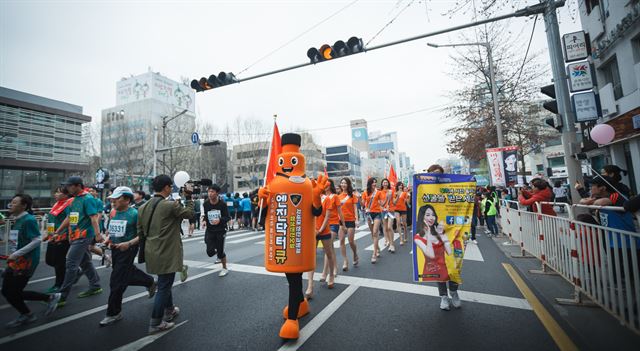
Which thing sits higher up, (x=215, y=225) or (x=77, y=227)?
(x=77, y=227)

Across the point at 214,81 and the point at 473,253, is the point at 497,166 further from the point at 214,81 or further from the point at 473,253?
the point at 214,81

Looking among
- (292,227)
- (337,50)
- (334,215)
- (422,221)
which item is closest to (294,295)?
(292,227)

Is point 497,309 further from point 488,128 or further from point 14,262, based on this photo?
point 488,128

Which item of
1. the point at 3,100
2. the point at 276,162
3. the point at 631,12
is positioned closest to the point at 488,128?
the point at 631,12

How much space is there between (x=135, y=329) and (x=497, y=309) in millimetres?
4664

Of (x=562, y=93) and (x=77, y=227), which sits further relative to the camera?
(x=562, y=93)

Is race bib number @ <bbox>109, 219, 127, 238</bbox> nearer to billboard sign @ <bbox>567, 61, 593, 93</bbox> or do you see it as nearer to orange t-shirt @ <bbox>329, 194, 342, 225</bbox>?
orange t-shirt @ <bbox>329, 194, 342, 225</bbox>

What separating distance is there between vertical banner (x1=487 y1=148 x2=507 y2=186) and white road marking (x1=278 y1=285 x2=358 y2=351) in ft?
36.0

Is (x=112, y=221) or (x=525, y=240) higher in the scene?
(x=112, y=221)

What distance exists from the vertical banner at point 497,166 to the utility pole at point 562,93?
25.0 ft

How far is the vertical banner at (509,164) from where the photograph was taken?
12.5 metres

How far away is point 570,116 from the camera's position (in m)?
5.66

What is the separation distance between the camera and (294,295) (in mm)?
3260

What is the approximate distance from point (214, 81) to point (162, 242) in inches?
248
